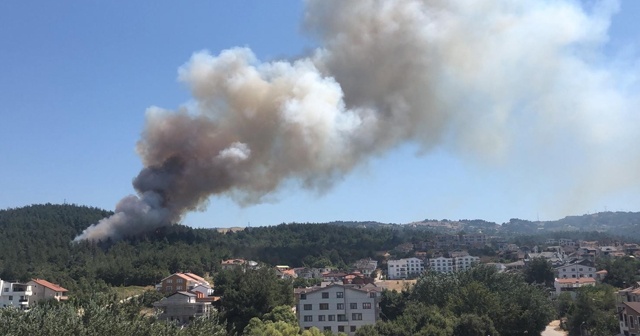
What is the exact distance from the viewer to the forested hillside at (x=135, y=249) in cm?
6631

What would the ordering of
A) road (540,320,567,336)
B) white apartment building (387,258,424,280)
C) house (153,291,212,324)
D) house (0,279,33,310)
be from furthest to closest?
white apartment building (387,258,424,280) < house (0,279,33,310) < house (153,291,212,324) < road (540,320,567,336)

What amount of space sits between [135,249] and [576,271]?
57.6 meters

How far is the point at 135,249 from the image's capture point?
76.6 metres

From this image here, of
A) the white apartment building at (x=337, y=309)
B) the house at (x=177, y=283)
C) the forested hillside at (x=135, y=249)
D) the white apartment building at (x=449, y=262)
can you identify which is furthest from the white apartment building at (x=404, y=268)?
the white apartment building at (x=337, y=309)

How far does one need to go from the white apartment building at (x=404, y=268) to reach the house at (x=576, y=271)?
2880cm

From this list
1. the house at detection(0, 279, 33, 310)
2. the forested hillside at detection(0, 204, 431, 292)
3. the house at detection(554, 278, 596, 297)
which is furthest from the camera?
the forested hillside at detection(0, 204, 431, 292)

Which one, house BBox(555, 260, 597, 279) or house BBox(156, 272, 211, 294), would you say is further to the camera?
house BBox(555, 260, 597, 279)

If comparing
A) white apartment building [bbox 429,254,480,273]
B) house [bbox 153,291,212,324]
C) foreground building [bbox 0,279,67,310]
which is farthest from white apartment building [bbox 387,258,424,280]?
foreground building [bbox 0,279,67,310]

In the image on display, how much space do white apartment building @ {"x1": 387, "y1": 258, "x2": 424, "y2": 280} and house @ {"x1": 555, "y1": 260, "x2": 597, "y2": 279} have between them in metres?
28.8

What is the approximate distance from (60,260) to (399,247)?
72.7m

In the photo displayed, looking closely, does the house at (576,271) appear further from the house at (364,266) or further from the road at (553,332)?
the house at (364,266)

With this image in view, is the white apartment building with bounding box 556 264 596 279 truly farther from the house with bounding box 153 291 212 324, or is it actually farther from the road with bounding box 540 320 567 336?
the house with bounding box 153 291 212 324

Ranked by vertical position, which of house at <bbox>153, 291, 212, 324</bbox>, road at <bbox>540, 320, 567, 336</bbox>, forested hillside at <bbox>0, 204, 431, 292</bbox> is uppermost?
forested hillside at <bbox>0, 204, 431, 292</bbox>

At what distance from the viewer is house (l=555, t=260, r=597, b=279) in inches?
3011
